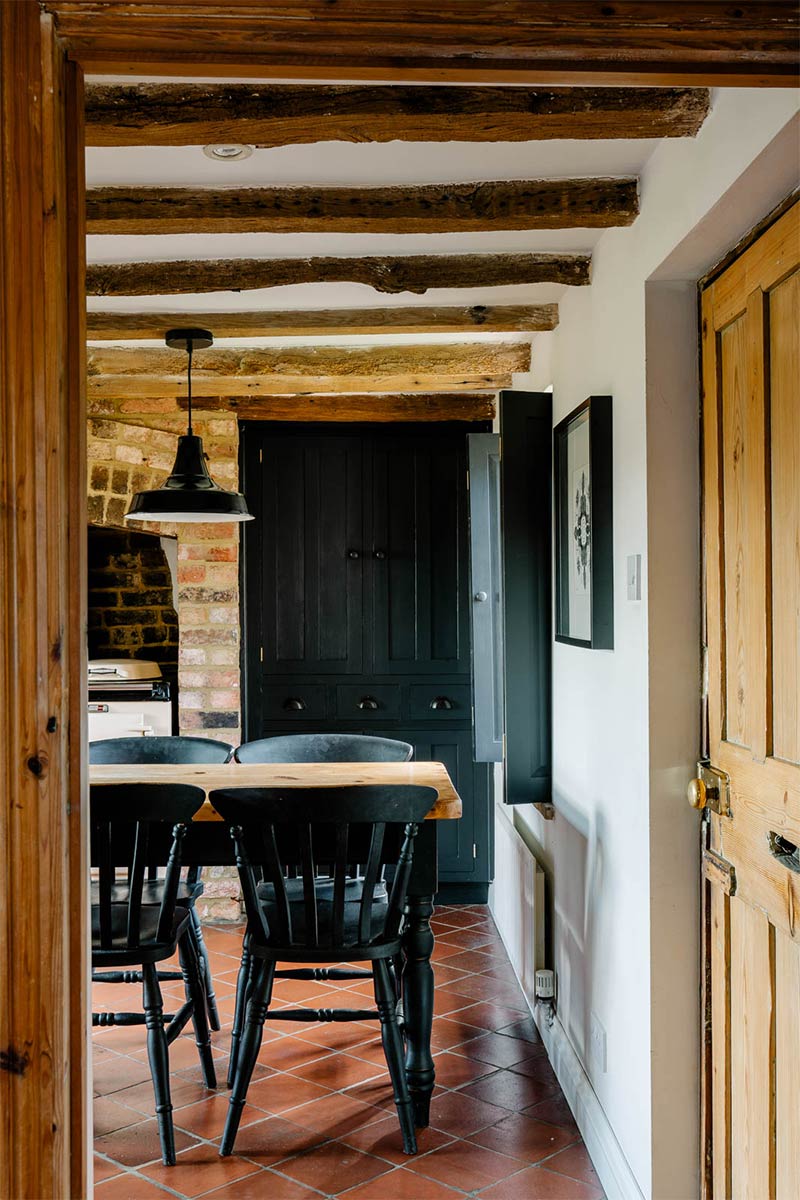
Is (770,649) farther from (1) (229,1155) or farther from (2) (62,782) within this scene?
(1) (229,1155)

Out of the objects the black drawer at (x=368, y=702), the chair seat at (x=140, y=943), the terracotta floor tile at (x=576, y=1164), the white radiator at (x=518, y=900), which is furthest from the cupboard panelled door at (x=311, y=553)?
the terracotta floor tile at (x=576, y=1164)

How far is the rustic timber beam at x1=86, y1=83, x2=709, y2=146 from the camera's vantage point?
207 cm

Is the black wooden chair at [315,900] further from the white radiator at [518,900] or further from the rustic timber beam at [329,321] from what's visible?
the rustic timber beam at [329,321]

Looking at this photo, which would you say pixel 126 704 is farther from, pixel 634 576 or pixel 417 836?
pixel 634 576

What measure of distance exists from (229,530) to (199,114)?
10.3ft

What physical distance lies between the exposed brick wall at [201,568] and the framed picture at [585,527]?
84.2 inches

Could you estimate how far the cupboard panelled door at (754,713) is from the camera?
1856mm

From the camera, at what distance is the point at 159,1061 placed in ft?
9.79

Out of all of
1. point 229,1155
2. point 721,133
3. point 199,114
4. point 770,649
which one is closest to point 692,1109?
point 770,649

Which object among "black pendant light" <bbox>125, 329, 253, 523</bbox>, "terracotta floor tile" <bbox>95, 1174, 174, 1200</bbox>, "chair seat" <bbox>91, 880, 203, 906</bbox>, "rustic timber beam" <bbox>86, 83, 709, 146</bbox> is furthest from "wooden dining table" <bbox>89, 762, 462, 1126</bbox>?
"rustic timber beam" <bbox>86, 83, 709, 146</bbox>

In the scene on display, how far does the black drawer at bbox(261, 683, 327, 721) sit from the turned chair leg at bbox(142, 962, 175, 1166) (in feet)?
7.55

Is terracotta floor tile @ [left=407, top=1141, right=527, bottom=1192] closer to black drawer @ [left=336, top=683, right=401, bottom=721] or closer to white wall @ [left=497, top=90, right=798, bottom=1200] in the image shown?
white wall @ [left=497, top=90, right=798, bottom=1200]

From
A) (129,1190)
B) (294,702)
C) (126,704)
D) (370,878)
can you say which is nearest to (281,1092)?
(129,1190)

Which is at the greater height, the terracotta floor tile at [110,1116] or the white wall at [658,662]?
the white wall at [658,662]
